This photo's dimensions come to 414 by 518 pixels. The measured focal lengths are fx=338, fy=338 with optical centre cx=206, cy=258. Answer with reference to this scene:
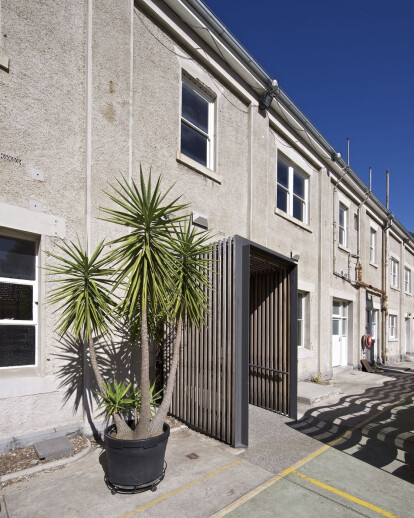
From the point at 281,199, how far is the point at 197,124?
3949mm

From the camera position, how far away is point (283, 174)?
10719 mm

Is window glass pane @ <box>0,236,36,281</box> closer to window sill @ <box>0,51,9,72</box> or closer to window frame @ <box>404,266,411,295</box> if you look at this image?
window sill @ <box>0,51,9,72</box>

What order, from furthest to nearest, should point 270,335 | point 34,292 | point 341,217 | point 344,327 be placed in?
point 341,217
point 344,327
point 270,335
point 34,292

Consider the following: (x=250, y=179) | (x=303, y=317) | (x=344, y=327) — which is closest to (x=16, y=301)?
(x=250, y=179)

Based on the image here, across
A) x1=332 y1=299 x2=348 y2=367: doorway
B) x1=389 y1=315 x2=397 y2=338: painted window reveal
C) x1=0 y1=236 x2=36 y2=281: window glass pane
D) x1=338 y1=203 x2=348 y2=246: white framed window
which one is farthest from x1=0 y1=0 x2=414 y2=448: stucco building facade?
x1=389 y1=315 x2=397 y2=338: painted window reveal

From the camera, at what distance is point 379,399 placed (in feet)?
28.0

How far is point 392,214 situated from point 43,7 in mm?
17520

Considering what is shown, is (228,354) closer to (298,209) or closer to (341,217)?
(298,209)

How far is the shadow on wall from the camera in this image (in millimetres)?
4840

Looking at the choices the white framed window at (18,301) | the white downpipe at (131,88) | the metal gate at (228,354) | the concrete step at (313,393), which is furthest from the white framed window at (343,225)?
the white framed window at (18,301)

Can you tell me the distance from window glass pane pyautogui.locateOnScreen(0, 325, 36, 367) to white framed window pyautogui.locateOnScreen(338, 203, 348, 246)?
465 inches

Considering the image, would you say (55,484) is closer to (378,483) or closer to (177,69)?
(378,483)

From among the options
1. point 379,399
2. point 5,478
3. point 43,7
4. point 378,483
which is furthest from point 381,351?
point 43,7

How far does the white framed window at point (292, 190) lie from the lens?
34.5 ft
